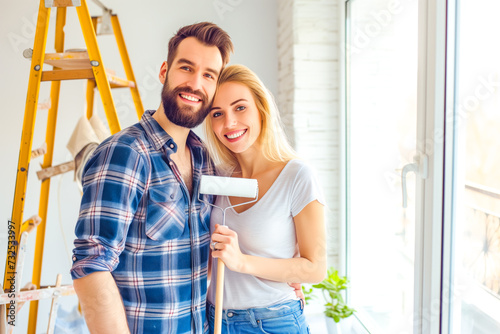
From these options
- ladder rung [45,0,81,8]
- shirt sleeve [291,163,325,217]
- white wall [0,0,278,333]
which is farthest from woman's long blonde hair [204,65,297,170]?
white wall [0,0,278,333]

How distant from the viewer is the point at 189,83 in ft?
4.09

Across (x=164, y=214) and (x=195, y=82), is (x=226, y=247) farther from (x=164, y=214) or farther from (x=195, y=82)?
(x=195, y=82)

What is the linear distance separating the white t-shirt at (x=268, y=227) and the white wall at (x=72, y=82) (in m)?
1.60

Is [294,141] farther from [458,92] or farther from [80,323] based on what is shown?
[80,323]

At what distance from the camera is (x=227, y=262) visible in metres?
1.19

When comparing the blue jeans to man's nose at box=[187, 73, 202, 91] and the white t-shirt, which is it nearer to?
the white t-shirt

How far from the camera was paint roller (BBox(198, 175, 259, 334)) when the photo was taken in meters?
1.19

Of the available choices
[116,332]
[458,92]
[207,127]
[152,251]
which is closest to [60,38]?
[207,127]

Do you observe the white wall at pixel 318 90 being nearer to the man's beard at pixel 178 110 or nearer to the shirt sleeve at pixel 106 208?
the man's beard at pixel 178 110

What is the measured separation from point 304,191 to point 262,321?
0.41 meters

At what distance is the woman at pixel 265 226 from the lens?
1.28 meters

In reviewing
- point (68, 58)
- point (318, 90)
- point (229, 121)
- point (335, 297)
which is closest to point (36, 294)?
point (68, 58)

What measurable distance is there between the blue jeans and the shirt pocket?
0.33 m

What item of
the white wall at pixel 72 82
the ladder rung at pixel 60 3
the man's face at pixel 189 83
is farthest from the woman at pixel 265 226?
the white wall at pixel 72 82
